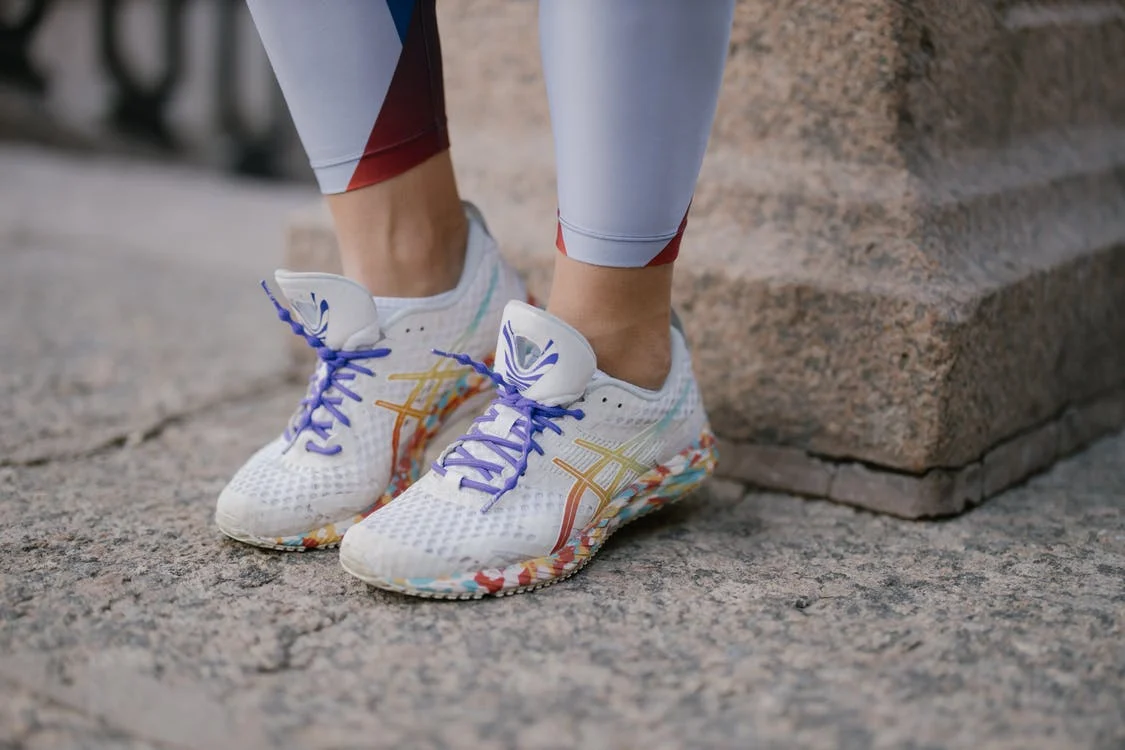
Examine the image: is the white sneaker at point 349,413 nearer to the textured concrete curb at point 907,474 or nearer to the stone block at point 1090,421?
the textured concrete curb at point 907,474

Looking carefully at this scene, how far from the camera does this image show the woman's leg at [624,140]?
77 cm

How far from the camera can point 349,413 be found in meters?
0.93

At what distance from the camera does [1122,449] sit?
48.0 inches

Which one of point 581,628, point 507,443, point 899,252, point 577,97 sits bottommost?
point 581,628

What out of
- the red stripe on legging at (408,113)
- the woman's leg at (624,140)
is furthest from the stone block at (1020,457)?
the red stripe on legging at (408,113)

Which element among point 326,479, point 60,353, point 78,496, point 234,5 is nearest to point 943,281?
Answer: point 326,479

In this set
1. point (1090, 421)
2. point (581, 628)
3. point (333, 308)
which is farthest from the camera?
point (1090, 421)

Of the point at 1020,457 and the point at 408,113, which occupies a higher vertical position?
the point at 408,113

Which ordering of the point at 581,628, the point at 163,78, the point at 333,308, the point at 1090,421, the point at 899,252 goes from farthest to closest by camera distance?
1. the point at 163,78
2. the point at 1090,421
3. the point at 899,252
4. the point at 333,308
5. the point at 581,628

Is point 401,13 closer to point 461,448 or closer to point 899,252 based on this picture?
point 461,448

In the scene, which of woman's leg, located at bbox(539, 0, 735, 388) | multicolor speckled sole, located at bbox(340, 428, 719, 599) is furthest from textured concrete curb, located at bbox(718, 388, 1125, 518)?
woman's leg, located at bbox(539, 0, 735, 388)

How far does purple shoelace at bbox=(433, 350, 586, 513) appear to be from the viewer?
0.85 meters

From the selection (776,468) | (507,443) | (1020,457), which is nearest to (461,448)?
(507,443)

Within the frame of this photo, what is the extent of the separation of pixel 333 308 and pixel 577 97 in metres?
0.27
